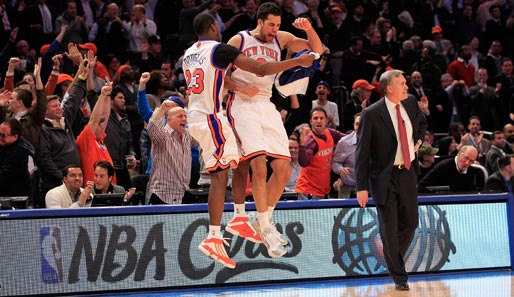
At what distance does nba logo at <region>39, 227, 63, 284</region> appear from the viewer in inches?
376

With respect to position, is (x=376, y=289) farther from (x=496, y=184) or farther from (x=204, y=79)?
(x=496, y=184)

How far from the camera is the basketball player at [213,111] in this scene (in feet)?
25.1

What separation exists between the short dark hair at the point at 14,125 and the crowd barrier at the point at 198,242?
1154 mm

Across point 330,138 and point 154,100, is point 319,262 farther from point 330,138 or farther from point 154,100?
point 154,100

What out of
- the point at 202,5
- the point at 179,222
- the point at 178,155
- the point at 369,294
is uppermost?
the point at 202,5

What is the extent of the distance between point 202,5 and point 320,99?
3.36m

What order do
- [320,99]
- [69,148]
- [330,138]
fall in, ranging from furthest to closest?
[320,99] < [330,138] < [69,148]

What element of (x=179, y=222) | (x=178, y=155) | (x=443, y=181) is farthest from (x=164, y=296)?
(x=443, y=181)

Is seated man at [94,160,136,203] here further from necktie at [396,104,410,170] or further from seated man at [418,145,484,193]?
seated man at [418,145,484,193]

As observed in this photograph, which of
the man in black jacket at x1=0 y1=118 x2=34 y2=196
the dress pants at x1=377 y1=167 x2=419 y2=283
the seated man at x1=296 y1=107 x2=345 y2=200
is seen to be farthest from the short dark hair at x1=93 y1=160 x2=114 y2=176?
the dress pants at x1=377 y1=167 x2=419 y2=283

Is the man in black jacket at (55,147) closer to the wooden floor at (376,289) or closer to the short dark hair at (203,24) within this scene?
the wooden floor at (376,289)

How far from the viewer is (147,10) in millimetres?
17109

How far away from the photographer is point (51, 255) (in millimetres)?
9586

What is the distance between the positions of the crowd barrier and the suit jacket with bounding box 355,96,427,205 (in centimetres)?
143
